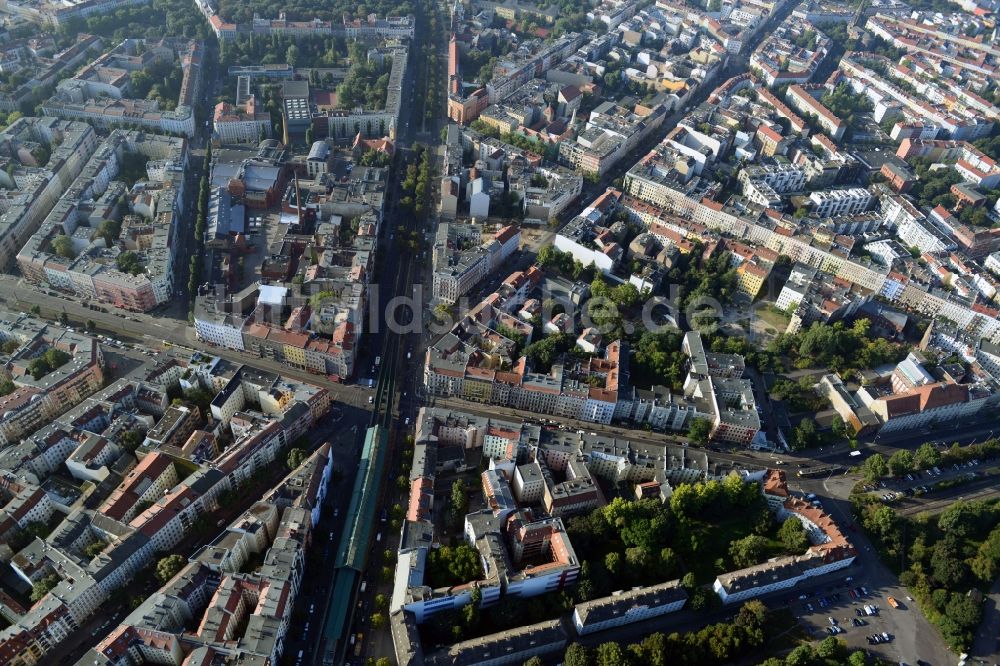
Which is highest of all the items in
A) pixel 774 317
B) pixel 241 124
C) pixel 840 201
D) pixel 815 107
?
pixel 815 107

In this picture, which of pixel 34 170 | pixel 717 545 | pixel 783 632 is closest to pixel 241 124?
pixel 34 170

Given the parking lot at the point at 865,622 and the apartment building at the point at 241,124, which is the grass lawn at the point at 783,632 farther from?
the apartment building at the point at 241,124

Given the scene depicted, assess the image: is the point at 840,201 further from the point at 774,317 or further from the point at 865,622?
the point at 865,622

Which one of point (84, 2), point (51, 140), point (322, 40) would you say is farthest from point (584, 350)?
point (84, 2)

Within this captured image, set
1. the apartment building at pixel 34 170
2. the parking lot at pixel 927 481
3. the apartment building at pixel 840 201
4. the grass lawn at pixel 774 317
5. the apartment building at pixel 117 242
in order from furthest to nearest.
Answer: the apartment building at pixel 840 201, the grass lawn at pixel 774 317, the apartment building at pixel 34 170, the apartment building at pixel 117 242, the parking lot at pixel 927 481

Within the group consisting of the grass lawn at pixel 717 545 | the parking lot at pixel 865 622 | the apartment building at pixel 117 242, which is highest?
the apartment building at pixel 117 242

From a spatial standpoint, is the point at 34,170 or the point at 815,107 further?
the point at 815,107

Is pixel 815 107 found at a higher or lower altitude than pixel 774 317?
higher

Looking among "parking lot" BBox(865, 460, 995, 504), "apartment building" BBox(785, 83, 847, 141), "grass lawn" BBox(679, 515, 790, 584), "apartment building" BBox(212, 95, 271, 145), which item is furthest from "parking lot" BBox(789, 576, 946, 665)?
"apartment building" BBox(212, 95, 271, 145)

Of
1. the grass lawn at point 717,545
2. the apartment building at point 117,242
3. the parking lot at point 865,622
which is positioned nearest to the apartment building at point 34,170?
the apartment building at point 117,242

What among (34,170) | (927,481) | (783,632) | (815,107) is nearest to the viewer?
(783,632)

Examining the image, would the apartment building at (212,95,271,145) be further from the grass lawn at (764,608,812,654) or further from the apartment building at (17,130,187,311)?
the grass lawn at (764,608,812,654)

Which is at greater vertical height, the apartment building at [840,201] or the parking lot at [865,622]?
the apartment building at [840,201]
